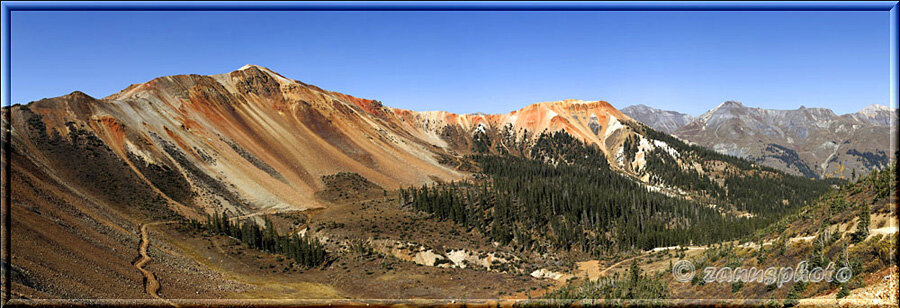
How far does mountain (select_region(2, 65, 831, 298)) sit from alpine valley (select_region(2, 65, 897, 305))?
1.06 ft

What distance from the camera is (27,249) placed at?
18.9 meters

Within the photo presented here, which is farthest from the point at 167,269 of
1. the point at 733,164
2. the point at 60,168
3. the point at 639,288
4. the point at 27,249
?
the point at 733,164

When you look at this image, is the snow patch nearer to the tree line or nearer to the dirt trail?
the tree line

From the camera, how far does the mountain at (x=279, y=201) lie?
28.8 meters

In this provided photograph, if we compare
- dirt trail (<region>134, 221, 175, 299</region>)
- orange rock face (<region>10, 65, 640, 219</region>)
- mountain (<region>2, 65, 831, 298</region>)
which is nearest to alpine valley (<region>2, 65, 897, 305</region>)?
dirt trail (<region>134, 221, 175, 299</region>)

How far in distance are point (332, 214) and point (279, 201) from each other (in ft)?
36.9

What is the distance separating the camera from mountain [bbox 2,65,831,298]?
28.8 metres

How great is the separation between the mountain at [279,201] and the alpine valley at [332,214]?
0.32 metres

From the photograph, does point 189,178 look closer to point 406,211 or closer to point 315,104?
point 406,211

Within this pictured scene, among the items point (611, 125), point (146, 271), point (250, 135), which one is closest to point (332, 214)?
point (250, 135)

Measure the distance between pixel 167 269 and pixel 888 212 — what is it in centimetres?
3953

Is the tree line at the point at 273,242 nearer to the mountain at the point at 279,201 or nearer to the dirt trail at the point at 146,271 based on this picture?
the mountain at the point at 279,201

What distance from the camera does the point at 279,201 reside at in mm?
70188

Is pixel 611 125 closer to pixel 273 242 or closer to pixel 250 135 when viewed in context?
pixel 250 135
